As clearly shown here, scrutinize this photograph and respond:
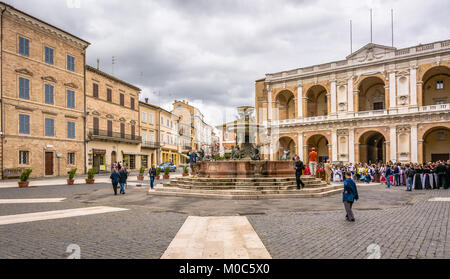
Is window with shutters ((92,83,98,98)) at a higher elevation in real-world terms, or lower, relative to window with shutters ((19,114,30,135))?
higher

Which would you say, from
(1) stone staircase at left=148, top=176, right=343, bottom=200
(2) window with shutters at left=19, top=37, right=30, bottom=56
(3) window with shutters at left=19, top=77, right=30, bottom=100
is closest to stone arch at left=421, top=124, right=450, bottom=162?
(1) stone staircase at left=148, top=176, right=343, bottom=200

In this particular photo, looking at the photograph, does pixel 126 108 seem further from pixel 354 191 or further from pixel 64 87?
pixel 354 191

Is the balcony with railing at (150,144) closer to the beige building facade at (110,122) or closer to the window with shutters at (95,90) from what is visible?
the beige building facade at (110,122)

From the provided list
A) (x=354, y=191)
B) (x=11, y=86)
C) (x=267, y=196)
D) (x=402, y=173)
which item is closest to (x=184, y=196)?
(x=267, y=196)

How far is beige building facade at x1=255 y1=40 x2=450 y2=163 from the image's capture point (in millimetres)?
33000

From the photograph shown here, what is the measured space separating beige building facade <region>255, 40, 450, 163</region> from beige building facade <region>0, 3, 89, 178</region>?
2582cm

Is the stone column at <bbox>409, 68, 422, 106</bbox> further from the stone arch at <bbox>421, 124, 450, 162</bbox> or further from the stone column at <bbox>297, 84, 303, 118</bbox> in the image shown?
the stone column at <bbox>297, 84, 303, 118</bbox>

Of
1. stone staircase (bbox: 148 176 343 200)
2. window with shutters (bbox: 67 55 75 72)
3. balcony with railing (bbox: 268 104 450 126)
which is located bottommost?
stone staircase (bbox: 148 176 343 200)

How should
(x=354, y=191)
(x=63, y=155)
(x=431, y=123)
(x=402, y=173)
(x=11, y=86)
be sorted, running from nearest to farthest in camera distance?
(x=354, y=191)
(x=402, y=173)
(x=11, y=86)
(x=63, y=155)
(x=431, y=123)

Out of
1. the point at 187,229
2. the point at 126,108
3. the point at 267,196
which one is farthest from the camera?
the point at 126,108

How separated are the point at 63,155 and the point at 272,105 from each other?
2861cm

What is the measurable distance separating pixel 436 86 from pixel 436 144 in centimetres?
708

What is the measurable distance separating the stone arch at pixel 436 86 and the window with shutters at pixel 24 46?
41.2 meters

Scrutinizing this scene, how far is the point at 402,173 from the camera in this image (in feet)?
65.4
